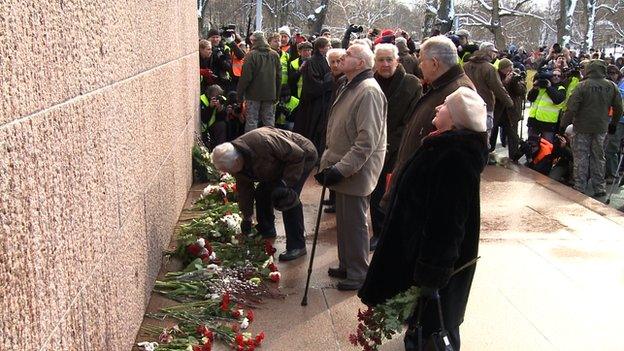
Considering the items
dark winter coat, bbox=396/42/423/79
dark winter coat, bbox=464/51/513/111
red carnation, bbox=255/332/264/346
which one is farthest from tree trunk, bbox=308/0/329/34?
red carnation, bbox=255/332/264/346

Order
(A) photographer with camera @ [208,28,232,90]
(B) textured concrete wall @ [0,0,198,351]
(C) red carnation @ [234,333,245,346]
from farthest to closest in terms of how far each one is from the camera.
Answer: (A) photographer with camera @ [208,28,232,90] → (C) red carnation @ [234,333,245,346] → (B) textured concrete wall @ [0,0,198,351]

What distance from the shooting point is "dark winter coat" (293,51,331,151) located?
8.84 meters

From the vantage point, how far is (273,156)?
18.7 feet

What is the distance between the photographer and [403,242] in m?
3.74

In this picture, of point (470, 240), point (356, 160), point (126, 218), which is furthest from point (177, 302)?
point (470, 240)

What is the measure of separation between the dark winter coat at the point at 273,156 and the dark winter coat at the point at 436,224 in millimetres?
2016

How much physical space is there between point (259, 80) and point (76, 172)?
24.7ft

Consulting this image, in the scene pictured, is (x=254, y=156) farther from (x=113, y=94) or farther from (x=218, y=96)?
(x=218, y=96)

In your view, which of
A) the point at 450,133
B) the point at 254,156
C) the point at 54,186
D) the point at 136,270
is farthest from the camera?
the point at 254,156

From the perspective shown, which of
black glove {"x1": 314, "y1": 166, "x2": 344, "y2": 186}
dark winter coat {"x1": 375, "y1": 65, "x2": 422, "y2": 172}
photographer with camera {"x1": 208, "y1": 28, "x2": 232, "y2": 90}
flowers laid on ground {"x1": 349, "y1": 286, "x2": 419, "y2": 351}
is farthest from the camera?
photographer with camera {"x1": 208, "y1": 28, "x2": 232, "y2": 90}

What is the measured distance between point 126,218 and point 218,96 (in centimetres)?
659

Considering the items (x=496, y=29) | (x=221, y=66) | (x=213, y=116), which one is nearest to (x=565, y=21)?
(x=496, y=29)

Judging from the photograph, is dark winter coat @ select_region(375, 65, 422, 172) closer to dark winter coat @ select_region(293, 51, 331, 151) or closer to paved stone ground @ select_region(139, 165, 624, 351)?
paved stone ground @ select_region(139, 165, 624, 351)

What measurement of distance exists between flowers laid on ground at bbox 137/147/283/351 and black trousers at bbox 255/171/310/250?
0.23 metres
